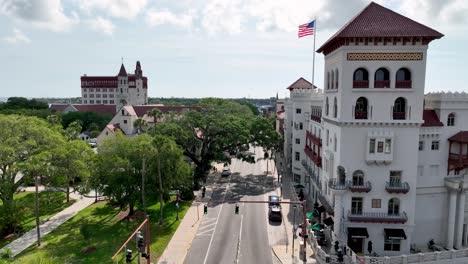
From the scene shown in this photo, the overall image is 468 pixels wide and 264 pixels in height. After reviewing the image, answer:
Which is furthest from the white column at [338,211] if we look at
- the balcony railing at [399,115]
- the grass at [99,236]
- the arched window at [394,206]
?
the grass at [99,236]

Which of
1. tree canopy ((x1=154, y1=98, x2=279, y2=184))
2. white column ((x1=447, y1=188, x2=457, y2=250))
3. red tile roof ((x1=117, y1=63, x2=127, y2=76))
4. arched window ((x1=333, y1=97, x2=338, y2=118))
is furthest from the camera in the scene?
red tile roof ((x1=117, y1=63, x2=127, y2=76))

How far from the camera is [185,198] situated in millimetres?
57625

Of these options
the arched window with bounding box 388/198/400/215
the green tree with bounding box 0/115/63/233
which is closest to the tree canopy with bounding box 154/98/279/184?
the green tree with bounding box 0/115/63/233

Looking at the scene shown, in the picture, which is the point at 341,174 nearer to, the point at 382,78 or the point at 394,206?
the point at 394,206

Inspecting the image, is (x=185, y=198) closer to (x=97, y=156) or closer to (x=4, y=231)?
(x=97, y=156)

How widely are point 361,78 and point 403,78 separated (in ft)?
14.1

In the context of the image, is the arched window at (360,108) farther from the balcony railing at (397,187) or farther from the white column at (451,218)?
the white column at (451,218)

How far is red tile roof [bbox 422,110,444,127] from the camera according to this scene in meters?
39.2

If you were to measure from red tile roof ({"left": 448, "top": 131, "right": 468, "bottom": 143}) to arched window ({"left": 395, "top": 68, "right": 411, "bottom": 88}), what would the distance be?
8.54 meters

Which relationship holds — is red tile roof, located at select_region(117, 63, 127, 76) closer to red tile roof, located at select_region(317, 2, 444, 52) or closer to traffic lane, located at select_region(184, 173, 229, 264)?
traffic lane, located at select_region(184, 173, 229, 264)

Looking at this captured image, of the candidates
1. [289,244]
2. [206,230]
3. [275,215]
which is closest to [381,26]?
[289,244]

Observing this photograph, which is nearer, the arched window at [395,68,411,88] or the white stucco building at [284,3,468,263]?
the white stucco building at [284,3,468,263]

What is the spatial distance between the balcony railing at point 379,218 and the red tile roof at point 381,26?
18768 mm

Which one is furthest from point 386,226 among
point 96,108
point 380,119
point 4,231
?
point 96,108
